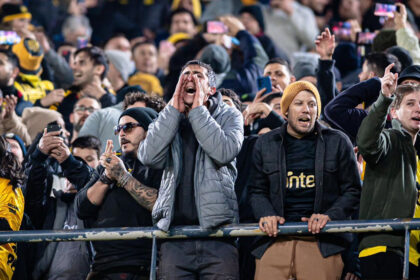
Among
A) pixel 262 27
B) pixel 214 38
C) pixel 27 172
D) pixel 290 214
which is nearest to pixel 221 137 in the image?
pixel 290 214

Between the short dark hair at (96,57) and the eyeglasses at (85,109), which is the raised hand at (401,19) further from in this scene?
the short dark hair at (96,57)

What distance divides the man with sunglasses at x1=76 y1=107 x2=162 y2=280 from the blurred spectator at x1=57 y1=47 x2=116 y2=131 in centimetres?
347

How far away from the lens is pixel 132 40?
48.9 feet

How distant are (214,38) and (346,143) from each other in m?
5.35

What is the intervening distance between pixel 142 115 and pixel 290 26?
7.65 m

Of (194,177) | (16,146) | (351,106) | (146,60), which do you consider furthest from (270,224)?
(146,60)

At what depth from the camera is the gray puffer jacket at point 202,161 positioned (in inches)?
250

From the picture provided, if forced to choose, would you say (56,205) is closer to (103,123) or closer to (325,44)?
(103,123)

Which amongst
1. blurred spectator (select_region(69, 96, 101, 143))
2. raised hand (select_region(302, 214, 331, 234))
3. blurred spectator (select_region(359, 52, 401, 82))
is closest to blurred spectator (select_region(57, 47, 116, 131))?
blurred spectator (select_region(69, 96, 101, 143))

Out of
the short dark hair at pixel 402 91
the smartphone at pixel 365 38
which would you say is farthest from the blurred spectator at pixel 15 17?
the short dark hair at pixel 402 91

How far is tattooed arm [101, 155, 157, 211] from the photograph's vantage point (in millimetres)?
6793

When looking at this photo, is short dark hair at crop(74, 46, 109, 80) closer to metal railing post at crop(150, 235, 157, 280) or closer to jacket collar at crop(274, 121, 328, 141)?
jacket collar at crop(274, 121, 328, 141)

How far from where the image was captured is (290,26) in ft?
47.8

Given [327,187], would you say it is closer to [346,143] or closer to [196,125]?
[346,143]
